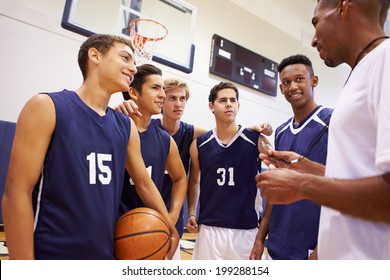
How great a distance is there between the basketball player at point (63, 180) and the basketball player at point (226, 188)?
1.23 meters

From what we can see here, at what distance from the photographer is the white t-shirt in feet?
2.78

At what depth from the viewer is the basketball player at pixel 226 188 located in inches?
101

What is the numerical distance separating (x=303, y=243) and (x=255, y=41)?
22.0 ft

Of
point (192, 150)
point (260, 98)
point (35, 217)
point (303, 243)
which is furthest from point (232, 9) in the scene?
point (35, 217)

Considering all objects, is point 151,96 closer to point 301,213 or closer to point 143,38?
point 301,213

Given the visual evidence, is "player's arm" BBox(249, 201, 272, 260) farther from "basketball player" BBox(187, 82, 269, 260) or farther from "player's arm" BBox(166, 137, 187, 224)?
"player's arm" BBox(166, 137, 187, 224)

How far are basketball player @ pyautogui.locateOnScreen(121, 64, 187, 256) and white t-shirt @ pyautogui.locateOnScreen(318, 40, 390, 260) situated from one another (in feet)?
4.53

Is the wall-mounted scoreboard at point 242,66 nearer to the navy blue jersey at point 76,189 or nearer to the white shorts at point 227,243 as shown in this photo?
the white shorts at point 227,243

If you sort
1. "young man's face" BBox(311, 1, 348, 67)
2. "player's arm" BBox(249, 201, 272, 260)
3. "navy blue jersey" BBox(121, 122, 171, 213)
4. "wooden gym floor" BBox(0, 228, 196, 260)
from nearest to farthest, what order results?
"young man's face" BBox(311, 1, 348, 67), "navy blue jersey" BBox(121, 122, 171, 213), "player's arm" BBox(249, 201, 272, 260), "wooden gym floor" BBox(0, 228, 196, 260)

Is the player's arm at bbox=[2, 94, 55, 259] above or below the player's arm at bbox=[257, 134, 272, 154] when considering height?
below

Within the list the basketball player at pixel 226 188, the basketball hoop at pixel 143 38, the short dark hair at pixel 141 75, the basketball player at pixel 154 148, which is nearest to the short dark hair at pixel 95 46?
the basketball player at pixel 154 148

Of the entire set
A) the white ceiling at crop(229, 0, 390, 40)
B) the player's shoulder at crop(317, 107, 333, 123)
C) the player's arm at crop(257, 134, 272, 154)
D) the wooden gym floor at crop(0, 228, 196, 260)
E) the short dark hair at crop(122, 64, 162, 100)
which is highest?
the white ceiling at crop(229, 0, 390, 40)

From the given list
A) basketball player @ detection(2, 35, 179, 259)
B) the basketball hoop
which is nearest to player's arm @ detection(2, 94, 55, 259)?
basketball player @ detection(2, 35, 179, 259)
